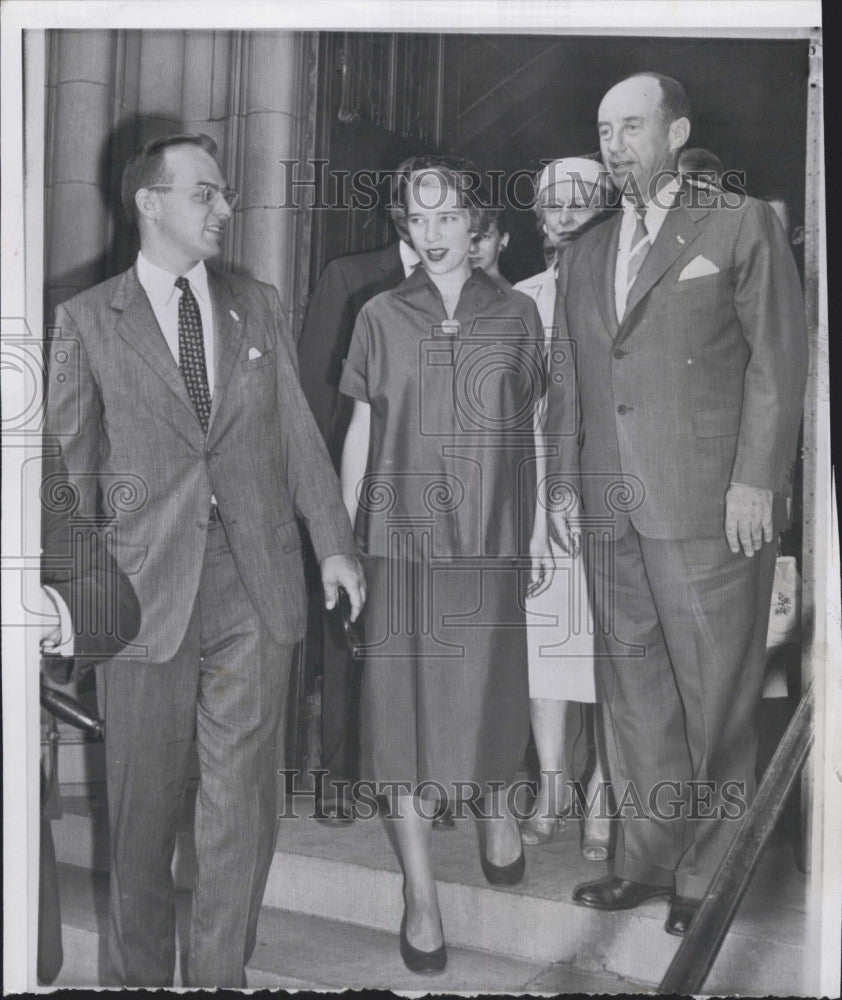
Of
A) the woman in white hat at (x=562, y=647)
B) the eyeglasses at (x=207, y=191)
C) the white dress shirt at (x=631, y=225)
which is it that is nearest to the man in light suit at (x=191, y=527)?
the eyeglasses at (x=207, y=191)

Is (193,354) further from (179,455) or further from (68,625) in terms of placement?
(68,625)

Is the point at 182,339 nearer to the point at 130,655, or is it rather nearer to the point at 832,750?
the point at 130,655

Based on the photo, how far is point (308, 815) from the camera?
10.8 feet

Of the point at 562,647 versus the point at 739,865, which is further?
the point at 562,647

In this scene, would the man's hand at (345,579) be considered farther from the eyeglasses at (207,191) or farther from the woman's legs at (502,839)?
the eyeglasses at (207,191)

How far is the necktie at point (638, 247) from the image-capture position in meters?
3.24

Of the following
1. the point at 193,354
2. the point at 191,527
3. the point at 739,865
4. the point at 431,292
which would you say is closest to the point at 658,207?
the point at 431,292

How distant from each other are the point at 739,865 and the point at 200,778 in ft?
4.83

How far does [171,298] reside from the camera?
327 centimetres

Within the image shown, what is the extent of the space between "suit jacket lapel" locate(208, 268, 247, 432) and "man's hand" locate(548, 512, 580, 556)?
984mm

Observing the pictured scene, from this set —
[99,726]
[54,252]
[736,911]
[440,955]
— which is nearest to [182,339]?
[54,252]

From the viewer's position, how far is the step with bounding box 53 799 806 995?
10.5 feet

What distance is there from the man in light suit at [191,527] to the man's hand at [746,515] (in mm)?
1041

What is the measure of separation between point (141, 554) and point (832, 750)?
2014 millimetres
